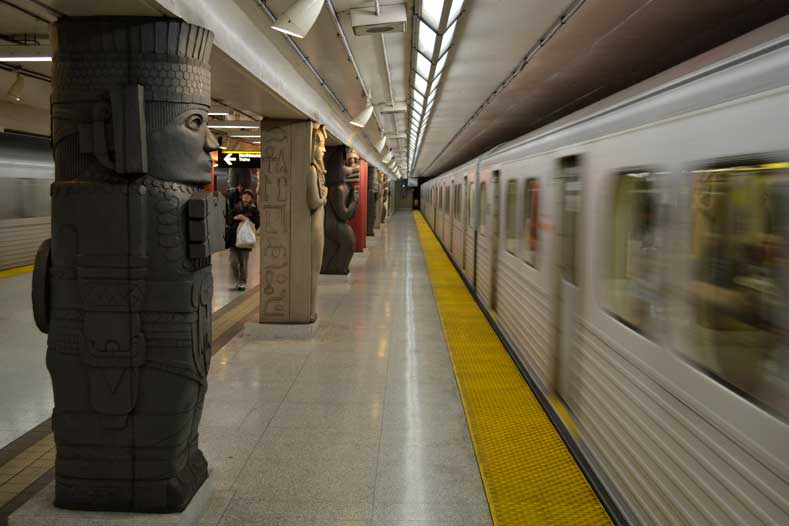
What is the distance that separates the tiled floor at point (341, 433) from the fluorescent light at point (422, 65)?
10.2 feet

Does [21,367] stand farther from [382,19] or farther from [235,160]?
[235,160]

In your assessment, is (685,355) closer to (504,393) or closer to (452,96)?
(504,393)

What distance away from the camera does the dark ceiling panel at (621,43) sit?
14.4 feet

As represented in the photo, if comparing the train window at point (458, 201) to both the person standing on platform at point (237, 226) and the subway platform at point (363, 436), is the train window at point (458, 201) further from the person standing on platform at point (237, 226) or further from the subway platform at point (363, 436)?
the subway platform at point (363, 436)

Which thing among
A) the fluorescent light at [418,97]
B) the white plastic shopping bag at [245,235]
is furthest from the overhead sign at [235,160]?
the fluorescent light at [418,97]

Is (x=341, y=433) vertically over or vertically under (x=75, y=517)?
under

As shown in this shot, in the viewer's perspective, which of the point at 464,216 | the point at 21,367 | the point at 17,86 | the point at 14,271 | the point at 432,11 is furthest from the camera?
the point at 14,271

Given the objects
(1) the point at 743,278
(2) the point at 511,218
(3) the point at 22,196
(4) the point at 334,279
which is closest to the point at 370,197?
(4) the point at 334,279

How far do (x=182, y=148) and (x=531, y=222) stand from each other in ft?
10.9

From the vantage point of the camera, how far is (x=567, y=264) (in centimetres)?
418

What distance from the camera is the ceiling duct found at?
16.5ft

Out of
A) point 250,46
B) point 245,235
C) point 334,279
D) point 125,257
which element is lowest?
point 334,279

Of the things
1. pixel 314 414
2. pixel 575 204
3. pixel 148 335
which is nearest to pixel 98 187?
pixel 148 335

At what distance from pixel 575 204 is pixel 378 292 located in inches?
242
